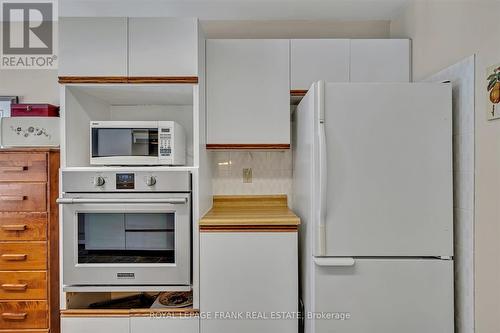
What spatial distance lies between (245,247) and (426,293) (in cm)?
97

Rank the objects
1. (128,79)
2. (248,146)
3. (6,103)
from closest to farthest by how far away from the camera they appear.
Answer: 1. (128,79)
2. (248,146)
3. (6,103)

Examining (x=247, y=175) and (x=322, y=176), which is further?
(x=247, y=175)

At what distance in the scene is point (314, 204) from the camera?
5.32ft

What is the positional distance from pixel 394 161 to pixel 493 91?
1.64 feet

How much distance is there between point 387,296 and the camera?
1600 mm

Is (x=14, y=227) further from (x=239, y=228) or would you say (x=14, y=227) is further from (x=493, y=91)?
(x=493, y=91)

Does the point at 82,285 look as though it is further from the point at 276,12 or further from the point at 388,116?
the point at 276,12

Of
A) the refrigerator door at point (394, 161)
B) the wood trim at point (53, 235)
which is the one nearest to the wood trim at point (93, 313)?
the wood trim at point (53, 235)

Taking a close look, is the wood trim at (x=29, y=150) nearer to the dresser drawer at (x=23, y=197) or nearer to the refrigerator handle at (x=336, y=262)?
the dresser drawer at (x=23, y=197)

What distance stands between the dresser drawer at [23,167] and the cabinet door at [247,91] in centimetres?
103

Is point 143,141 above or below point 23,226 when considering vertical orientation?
above

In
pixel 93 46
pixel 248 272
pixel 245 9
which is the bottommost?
pixel 248 272

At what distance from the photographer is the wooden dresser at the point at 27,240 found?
6.23 feet
